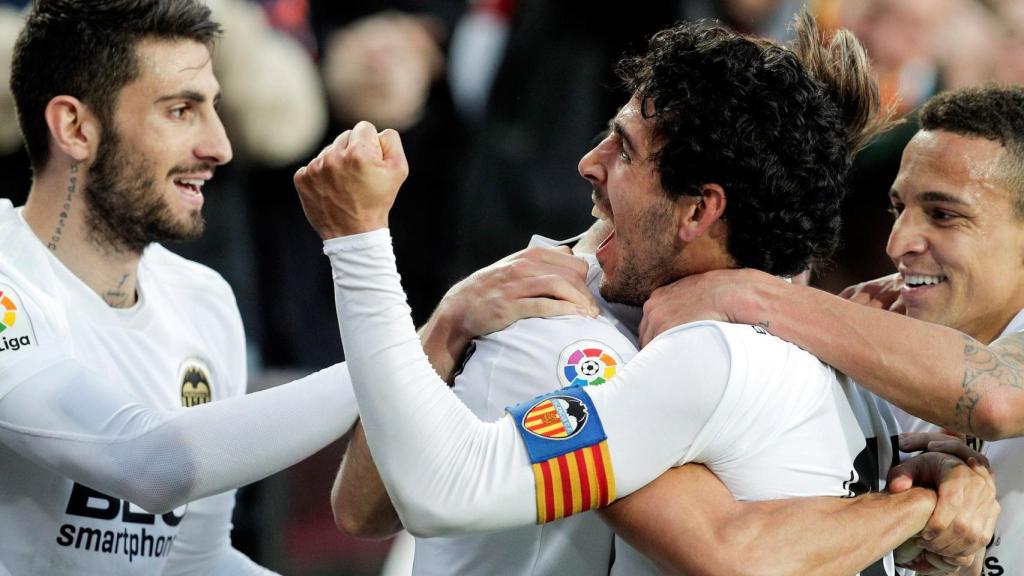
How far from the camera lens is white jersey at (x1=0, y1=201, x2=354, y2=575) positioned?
10.3 ft

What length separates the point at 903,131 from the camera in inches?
258

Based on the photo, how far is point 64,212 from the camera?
3760mm

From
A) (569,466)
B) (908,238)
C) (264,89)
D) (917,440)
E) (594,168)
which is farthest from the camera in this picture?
(264,89)

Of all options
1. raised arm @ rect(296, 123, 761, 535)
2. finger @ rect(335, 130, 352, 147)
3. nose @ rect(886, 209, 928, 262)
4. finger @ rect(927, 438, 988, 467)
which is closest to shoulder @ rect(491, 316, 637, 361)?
raised arm @ rect(296, 123, 761, 535)

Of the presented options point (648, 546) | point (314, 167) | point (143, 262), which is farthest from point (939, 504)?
point (143, 262)

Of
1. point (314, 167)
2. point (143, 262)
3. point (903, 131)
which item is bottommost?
point (903, 131)

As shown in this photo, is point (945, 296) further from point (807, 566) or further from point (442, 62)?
point (442, 62)

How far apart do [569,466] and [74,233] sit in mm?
2017

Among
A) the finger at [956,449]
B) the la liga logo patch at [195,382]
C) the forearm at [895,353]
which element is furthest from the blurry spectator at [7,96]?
the finger at [956,449]

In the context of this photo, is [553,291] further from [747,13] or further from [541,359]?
[747,13]

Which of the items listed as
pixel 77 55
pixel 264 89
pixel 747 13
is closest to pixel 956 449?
pixel 77 55

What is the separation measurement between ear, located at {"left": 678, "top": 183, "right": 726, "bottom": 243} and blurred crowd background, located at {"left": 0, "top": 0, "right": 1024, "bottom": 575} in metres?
3.58

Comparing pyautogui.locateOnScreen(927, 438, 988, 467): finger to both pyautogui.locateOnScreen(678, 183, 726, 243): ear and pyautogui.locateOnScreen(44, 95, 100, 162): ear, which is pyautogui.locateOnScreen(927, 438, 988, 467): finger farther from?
pyautogui.locateOnScreen(44, 95, 100, 162): ear

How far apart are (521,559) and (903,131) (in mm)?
4518
